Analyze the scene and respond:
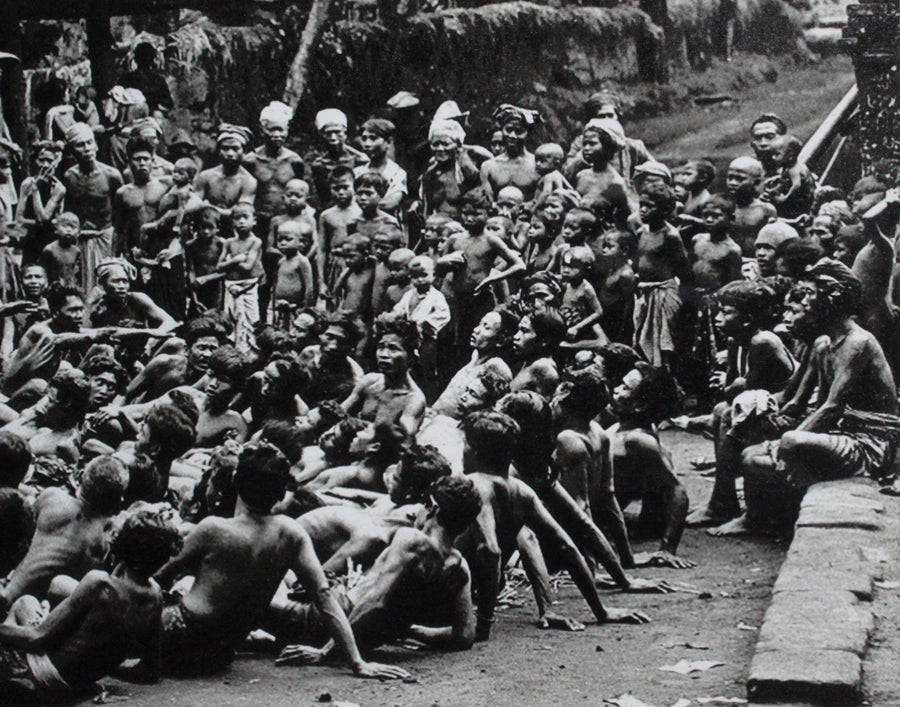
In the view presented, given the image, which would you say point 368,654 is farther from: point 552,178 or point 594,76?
point 594,76

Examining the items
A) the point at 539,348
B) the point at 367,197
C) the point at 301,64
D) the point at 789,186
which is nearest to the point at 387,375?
the point at 539,348

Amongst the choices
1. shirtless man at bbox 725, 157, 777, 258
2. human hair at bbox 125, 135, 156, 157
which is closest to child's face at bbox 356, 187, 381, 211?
human hair at bbox 125, 135, 156, 157

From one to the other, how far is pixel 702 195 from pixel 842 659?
589 cm

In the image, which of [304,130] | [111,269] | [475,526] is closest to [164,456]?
[475,526]

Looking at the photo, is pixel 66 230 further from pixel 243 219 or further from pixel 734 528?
pixel 734 528

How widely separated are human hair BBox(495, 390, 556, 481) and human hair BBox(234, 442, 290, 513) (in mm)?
1409

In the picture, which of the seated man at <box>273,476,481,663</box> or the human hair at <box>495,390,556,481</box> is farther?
the human hair at <box>495,390,556,481</box>

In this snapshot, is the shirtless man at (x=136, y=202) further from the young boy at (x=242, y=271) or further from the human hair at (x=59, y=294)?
the human hair at (x=59, y=294)

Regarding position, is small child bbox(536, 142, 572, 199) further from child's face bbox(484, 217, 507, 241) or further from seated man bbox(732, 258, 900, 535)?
seated man bbox(732, 258, 900, 535)

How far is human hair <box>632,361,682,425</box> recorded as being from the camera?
7.69 meters

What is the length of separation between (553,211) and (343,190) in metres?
1.64

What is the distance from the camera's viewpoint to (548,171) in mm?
11305

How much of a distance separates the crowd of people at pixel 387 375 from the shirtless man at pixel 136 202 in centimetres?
2

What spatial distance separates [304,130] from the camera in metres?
15.2
